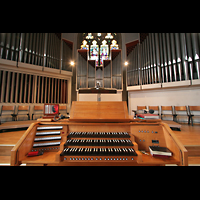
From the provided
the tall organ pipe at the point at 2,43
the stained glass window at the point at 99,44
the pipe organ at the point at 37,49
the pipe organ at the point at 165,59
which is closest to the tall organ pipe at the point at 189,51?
the pipe organ at the point at 165,59

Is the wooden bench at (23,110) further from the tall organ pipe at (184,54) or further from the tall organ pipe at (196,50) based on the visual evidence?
the tall organ pipe at (196,50)

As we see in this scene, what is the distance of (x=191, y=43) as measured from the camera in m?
4.42

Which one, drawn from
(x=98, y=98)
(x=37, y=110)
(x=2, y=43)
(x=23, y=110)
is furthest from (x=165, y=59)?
(x=2, y=43)

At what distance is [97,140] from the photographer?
1.55 m

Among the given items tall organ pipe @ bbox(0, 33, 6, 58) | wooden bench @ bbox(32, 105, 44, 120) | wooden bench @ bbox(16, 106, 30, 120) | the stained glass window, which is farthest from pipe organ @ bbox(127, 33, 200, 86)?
tall organ pipe @ bbox(0, 33, 6, 58)

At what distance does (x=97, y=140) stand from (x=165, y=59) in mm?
5394

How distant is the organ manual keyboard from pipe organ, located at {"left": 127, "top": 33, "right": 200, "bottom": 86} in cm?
433

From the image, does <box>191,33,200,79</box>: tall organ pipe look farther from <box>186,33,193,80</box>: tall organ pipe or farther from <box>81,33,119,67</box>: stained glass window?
<box>81,33,119,67</box>: stained glass window

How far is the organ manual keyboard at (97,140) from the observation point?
1289mm

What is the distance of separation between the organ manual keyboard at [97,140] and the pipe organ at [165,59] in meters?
4.33

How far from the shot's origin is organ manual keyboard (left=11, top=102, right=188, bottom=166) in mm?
1289
